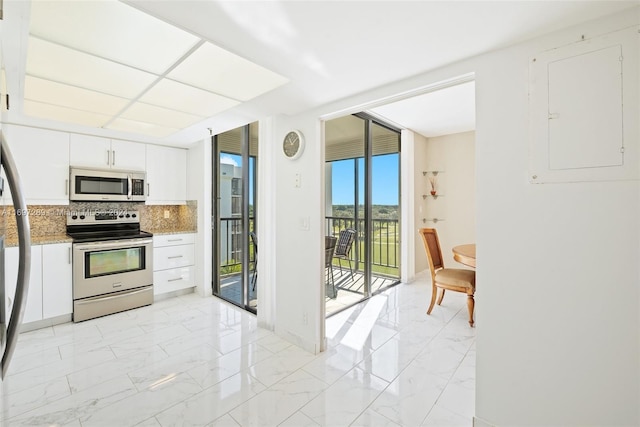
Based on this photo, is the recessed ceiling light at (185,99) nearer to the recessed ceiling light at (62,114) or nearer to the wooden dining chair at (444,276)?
the recessed ceiling light at (62,114)

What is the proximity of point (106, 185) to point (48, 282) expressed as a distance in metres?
1.23

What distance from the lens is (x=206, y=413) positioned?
5.80ft

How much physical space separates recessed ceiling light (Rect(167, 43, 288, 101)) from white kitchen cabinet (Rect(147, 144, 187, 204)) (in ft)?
7.76

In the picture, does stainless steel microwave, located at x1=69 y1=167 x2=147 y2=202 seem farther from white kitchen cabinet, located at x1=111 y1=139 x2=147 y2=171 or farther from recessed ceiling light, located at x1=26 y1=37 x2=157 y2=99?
recessed ceiling light, located at x1=26 y1=37 x2=157 y2=99

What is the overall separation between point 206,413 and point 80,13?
2.23 metres

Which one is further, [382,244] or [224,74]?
[382,244]

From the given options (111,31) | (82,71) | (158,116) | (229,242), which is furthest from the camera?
(229,242)

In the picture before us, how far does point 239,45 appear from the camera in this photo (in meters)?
1.53

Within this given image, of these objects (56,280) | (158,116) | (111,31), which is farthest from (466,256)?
(56,280)

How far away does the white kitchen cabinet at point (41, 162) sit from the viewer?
9.82ft

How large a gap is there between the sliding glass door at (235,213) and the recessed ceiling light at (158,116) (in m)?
0.75

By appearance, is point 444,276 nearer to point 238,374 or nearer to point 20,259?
point 238,374

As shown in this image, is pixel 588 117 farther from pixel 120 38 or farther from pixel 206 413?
pixel 206 413

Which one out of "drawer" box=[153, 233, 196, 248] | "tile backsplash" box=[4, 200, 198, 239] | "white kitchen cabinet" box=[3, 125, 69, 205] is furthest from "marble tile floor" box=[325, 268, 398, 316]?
"white kitchen cabinet" box=[3, 125, 69, 205]
